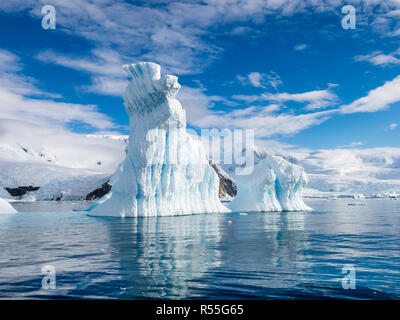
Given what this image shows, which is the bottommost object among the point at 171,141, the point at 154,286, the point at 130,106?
the point at 154,286

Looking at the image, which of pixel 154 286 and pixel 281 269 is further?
pixel 281 269

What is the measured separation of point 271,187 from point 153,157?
45.8ft

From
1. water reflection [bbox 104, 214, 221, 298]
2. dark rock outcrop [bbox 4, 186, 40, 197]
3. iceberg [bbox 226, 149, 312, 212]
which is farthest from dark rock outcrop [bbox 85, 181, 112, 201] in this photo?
water reflection [bbox 104, 214, 221, 298]

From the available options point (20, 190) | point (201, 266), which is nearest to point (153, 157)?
point (201, 266)

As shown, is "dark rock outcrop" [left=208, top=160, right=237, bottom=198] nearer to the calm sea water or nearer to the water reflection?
the water reflection

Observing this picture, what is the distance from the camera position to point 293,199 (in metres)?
35.8

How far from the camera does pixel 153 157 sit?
82.4ft

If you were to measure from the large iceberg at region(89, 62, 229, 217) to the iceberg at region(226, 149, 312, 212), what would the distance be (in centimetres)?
735

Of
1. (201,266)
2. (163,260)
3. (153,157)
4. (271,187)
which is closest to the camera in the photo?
(201,266)

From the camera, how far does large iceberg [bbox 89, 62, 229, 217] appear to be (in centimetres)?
2503

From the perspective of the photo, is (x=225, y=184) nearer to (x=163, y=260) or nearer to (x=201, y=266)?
(x=163, y=260)
